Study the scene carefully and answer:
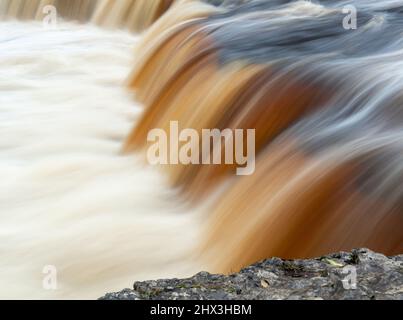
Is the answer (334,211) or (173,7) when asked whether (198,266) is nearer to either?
(334,211)

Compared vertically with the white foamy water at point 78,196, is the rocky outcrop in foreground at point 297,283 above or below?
below

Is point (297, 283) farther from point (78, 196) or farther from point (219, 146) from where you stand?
point (78, 196)

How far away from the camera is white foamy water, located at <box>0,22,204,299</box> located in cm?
342

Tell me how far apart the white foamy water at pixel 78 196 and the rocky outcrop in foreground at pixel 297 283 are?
1410 millimetres

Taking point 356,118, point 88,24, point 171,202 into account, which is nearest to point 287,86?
point 356,118

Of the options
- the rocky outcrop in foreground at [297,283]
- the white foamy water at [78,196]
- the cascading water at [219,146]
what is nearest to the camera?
the rocky outcrop in foreground at [297,283]

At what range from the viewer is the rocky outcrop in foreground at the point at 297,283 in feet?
5.70

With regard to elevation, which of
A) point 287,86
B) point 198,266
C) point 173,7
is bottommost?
point 198,266

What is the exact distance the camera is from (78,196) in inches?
168

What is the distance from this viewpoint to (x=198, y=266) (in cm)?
332

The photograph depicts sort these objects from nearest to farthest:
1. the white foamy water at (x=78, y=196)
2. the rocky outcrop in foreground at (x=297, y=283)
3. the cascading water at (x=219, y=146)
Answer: the rocky outcrop in foreground at (x=297, y=283), the cascading water at (x=219, y=146), the white foamy water at (x=78, y=196)

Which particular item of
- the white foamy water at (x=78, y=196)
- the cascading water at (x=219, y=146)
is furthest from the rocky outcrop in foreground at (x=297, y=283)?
the white foamy water at (x=78, y=196)

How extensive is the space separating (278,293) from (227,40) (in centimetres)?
424

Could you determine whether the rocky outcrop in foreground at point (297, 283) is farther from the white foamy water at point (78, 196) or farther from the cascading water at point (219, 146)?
the white foamy water at point (78, 196)
